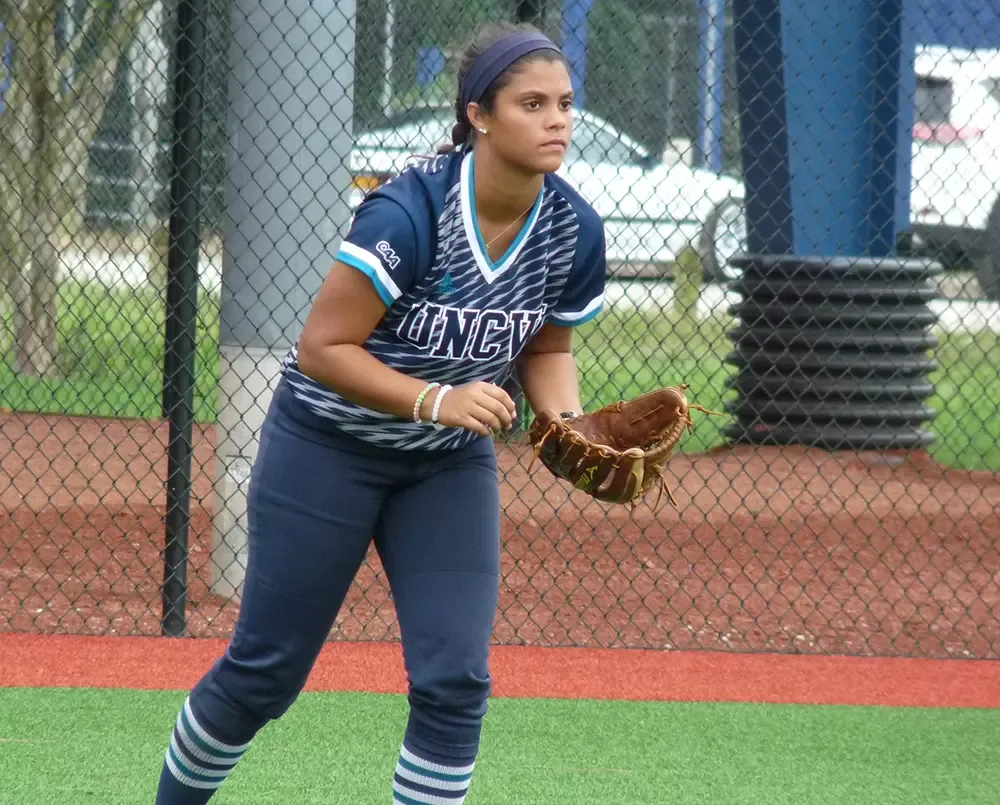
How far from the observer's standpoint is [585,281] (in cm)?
278

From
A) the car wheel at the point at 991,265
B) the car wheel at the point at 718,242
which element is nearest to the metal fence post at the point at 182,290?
the car wheel at the point at 718,242

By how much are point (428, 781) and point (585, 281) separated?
0.99 meters

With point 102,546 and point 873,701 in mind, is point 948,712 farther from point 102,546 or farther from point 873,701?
point 102,546

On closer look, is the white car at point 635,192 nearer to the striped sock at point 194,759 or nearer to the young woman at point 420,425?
the young woman at point 420,425

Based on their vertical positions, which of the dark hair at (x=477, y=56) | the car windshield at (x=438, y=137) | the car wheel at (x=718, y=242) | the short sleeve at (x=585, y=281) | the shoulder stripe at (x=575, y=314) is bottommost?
the car wheel at (x=718, y=242)

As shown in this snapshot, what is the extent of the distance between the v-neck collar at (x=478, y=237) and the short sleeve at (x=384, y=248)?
0.12 meters

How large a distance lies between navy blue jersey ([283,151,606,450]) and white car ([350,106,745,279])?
8473 mm

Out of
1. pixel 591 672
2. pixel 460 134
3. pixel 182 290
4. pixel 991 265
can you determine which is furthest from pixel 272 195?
pixel 991 265

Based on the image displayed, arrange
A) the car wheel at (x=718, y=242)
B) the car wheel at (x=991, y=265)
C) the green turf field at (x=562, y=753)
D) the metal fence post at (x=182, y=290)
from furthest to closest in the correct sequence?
1. the car wheel at (x=991, y=265)
2. the car wheel at (x=718, y=242)
3. the metal fence post at (x=182, y=290)
4. the green turf field at (x=562, y=753)

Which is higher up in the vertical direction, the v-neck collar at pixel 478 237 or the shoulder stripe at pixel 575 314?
the v-neck collar at pixel 478 237

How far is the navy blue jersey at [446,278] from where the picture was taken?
2490 mm

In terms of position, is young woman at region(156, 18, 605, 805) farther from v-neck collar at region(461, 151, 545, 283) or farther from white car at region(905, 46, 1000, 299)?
white car at region(905, 46, 1000, 299)

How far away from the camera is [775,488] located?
24.9 ft

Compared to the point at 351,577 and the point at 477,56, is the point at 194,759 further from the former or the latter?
the point at 477,56
